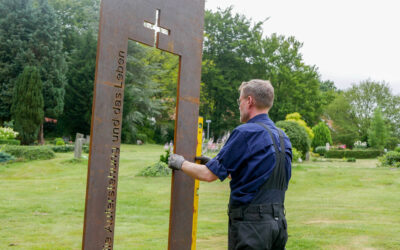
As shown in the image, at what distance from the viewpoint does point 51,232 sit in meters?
5.80

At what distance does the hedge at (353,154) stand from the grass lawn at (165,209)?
13069 millimetres

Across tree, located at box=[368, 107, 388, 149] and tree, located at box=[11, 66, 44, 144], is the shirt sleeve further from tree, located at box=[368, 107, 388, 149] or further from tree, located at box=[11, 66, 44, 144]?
tree, located at box=[368, 107, 388, 149]

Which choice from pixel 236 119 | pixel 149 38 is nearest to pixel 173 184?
pixel 149 38

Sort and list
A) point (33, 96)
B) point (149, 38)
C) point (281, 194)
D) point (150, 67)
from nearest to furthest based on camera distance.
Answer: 1. point (281, 194)
2. point (149, 38)
3. point (33, 96)
4. point (150, 67)

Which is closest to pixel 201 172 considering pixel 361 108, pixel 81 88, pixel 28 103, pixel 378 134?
pixel 28 103

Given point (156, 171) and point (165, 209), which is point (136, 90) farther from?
point (165, 209)

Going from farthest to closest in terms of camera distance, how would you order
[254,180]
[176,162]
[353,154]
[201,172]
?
1. [353,154]
2. [176,162]
3. [201,172]
4. [254,180]

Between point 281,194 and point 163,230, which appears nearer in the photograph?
point 281,194

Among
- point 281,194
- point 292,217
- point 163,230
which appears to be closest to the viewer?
point 281,194

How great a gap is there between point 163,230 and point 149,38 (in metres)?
4.00

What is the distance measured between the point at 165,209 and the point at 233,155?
581 cm

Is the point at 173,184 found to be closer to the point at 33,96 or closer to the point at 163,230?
the point at 163,230

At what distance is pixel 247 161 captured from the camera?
2.60 meters

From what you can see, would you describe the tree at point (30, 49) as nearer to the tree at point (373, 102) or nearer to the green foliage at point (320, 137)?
the green foliage at point (320, 137)
